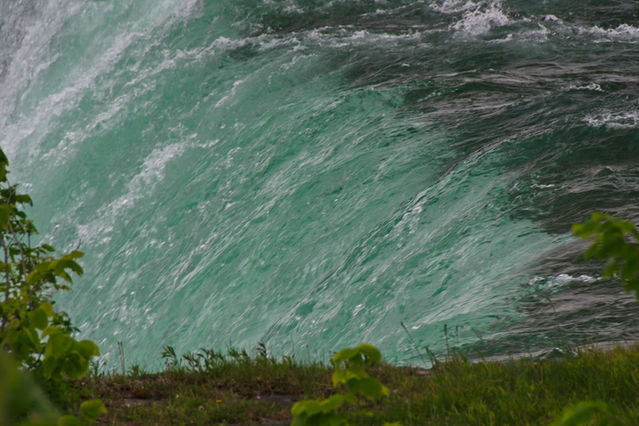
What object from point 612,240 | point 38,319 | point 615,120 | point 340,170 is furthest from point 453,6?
point 612,240

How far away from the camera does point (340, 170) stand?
27.8 feet

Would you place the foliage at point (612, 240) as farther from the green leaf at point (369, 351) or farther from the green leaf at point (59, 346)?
the green leaf at point (59, 346)

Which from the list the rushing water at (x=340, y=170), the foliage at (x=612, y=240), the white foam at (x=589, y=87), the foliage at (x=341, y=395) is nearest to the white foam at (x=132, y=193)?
the rushing water at (x=340, y=170)

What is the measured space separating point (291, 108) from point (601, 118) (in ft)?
12.2

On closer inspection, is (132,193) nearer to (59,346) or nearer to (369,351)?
(59,346)

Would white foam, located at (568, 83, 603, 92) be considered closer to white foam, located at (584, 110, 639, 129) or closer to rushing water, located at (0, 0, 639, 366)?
rushing water, located at (0, 0, 639, 366)

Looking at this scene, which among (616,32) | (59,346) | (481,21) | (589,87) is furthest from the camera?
(481,21)

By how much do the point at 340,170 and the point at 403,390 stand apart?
4565 mm

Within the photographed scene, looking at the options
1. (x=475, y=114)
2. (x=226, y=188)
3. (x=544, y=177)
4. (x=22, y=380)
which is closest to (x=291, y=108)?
(x=226, y=188)

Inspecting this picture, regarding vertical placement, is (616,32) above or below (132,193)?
below

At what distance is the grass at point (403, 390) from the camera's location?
3.57 m

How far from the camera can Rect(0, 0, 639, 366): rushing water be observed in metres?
6.20

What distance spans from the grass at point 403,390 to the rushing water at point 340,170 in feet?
2.86

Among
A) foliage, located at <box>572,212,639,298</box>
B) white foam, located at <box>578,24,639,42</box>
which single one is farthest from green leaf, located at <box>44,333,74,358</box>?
white foam, located at <box>578,24,639,42</box>
